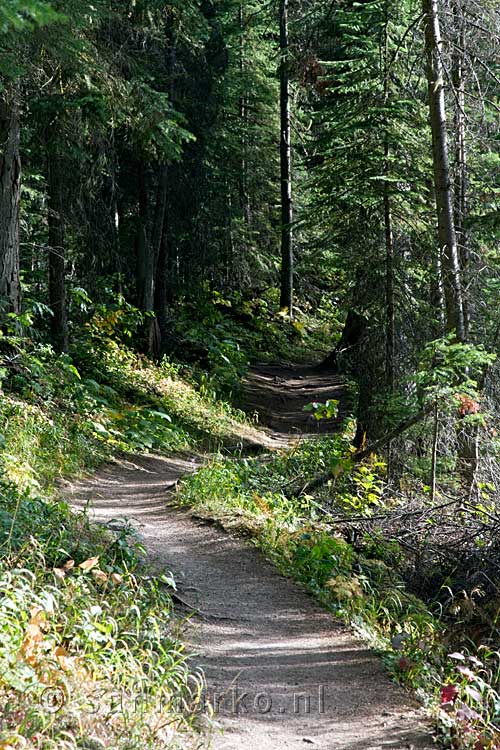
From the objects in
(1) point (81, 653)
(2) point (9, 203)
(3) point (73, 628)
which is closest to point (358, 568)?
(3) point (73, 628)

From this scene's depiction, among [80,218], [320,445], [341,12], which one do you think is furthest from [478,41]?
[80,218]

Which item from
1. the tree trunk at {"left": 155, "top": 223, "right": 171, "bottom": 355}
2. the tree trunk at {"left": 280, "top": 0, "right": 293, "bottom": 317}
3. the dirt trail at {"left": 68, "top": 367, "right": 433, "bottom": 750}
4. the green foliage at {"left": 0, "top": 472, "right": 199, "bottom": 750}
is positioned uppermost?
the tree trunk at {"left": 280, "top": 0, "right": 293, "bottom": 317}

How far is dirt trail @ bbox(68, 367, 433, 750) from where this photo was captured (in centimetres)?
441

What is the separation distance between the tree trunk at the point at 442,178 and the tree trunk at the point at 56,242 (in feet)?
21.0

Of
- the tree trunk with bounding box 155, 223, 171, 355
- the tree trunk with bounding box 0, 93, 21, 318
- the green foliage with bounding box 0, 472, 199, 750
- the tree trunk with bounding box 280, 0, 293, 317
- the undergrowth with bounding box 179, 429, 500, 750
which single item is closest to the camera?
the green foliage with bounding box 0, 472, 199, 750

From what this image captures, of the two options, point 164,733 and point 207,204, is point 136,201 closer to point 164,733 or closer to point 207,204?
point 207,204

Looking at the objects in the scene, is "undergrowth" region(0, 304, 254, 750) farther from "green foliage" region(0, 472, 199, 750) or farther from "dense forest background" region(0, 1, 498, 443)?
"dense forest background" region(0, 1, 498, 443)

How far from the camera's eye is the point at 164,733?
12.6ft

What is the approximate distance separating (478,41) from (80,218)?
862 cm

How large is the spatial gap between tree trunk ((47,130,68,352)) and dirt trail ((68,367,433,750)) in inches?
257

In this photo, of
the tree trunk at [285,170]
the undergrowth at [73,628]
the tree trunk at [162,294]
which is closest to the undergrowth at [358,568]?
the undergrowth at [73,628]

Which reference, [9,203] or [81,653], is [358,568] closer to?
[81,653]

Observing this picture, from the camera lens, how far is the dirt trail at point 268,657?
4406 mm

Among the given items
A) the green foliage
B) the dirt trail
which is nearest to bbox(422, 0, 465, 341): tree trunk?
the dirt trail
